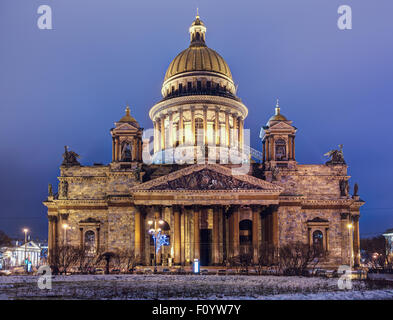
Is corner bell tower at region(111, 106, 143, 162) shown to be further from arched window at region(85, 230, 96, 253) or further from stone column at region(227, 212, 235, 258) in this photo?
stone column at region(227, 212, 235, 258)

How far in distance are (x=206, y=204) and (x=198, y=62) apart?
101ft

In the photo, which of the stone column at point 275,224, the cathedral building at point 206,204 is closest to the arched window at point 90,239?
the cathedral building at point 206,204

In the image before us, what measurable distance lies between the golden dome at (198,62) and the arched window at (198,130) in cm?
864

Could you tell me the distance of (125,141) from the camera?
60.6 meters

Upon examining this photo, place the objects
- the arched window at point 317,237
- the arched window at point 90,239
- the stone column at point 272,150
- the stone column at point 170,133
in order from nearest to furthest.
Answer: the arched window at point 317,237 → the stone column at point 272,150 → the arched window at point 90,239 → the stone column at point 170,133

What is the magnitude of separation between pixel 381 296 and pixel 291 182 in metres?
38.8

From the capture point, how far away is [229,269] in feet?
158

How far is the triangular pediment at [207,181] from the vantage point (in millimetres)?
55281

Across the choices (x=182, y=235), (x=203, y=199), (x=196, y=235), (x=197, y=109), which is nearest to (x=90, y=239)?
(x=182, y=235)

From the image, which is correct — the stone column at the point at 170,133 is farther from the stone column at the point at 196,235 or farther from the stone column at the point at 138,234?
the stone column at the point at 138,234

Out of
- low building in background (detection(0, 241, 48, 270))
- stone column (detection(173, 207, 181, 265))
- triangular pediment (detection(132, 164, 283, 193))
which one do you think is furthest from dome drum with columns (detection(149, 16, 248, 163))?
low building in background (detection(0, 241, 48, 270))

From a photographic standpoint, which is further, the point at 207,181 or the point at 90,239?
the point at 90,239

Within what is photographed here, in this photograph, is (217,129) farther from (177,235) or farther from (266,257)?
(266,257)

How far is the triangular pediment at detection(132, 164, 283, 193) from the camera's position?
5528 cm
